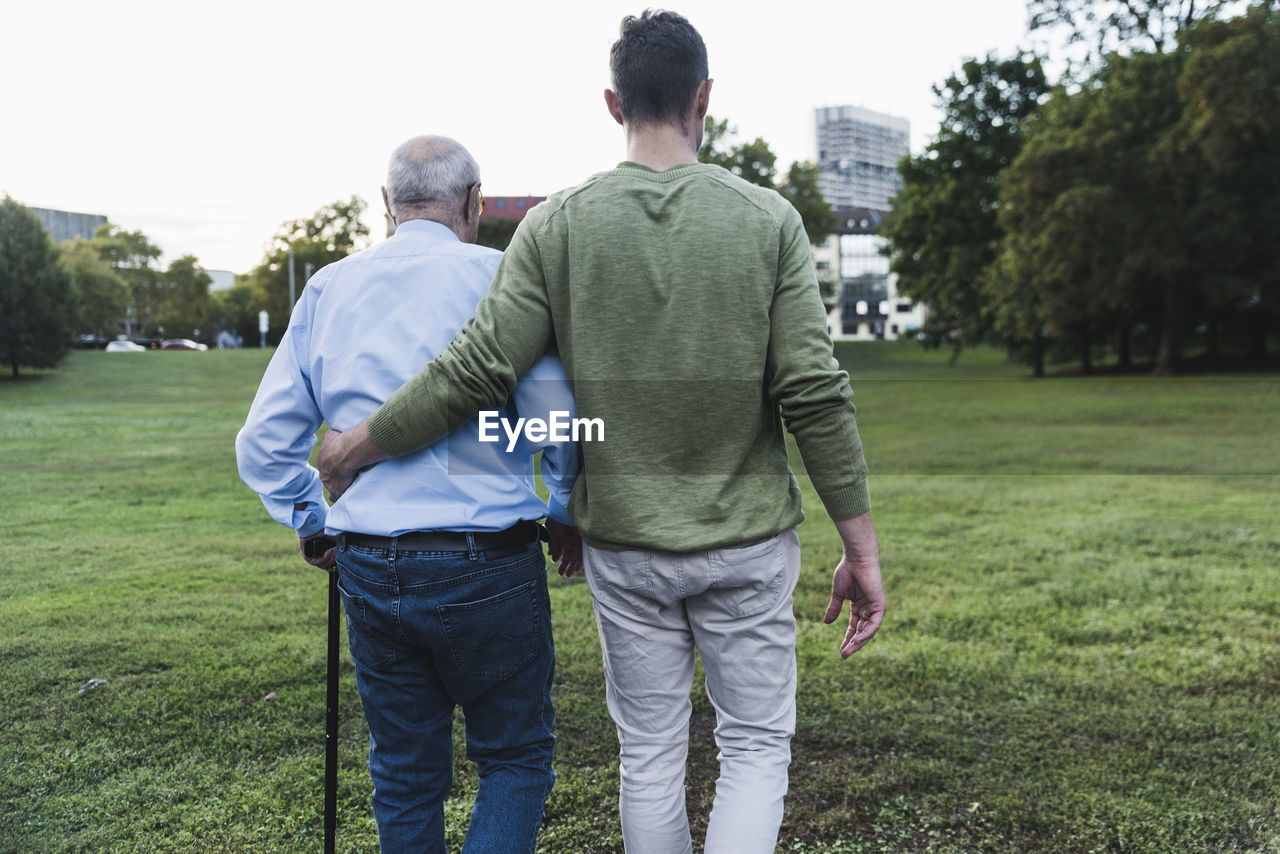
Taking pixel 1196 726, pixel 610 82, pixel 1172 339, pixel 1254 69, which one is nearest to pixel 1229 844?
pixel 1196 726

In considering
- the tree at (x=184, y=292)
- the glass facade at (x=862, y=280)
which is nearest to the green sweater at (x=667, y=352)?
the tree at (x=184, y=292)

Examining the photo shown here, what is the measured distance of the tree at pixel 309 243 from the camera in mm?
59781

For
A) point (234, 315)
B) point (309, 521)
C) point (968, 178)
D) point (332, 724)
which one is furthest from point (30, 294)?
point (234, 315)

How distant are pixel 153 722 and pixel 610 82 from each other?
3.24m

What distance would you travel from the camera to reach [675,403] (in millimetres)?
1942

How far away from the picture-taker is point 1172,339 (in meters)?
30.4

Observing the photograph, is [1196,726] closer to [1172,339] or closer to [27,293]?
[1172,339]

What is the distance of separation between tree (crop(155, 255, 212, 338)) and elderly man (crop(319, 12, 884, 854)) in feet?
260

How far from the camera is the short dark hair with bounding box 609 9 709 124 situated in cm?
193

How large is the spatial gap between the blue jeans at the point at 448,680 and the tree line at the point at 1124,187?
95.1ft

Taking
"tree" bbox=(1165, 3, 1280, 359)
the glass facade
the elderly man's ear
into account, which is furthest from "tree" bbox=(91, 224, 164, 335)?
the elderly man's ear

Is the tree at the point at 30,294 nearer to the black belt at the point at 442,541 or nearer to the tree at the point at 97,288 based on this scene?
the tree at the point at 97,288

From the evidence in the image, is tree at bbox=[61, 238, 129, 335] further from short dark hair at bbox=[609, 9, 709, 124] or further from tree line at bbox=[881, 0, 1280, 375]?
short dark hair at bbox=[609, 9, 709, 124]

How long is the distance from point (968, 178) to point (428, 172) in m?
37.6
